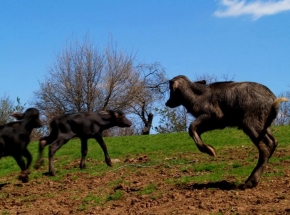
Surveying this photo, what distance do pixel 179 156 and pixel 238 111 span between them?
6.87 metres

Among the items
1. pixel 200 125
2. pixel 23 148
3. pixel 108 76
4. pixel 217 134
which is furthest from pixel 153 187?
pixel 108 76

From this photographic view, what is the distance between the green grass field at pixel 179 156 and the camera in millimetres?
12280

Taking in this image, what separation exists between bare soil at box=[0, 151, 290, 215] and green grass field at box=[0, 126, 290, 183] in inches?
21.1

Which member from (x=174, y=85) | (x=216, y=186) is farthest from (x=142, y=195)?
(x=174, y=85)

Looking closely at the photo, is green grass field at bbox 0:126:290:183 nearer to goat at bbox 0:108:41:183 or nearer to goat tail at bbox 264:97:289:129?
goat at bbox 0:108:41:183

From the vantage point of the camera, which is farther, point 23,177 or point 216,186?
point 23,177

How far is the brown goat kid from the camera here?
9.30 m

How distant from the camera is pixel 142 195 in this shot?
9938 millimetres

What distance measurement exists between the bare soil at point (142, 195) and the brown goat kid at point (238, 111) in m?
0.69

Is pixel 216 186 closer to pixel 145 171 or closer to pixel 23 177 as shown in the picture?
pixel 145 171

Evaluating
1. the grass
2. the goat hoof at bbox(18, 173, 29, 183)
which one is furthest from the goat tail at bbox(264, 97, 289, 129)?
the goat hoof at bbox(18, 173, 29, 183)

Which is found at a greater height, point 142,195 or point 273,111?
point 273,111

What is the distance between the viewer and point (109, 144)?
2452 cm

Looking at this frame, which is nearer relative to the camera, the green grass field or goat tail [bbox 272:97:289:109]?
goat tail [bbox 272:97:289:109]
